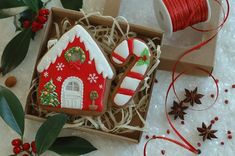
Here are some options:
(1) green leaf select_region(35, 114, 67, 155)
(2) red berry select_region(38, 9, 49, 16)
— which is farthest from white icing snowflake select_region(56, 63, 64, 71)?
(2) red berry select_region(38, 9, 49, 16)

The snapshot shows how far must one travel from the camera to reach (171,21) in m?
1.29

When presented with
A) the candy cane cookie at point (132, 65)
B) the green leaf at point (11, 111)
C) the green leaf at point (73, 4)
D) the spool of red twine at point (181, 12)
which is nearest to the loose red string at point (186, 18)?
the spool of red twine at point (181, 12)

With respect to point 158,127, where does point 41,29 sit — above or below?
above

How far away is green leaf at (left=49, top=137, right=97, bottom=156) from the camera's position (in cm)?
124

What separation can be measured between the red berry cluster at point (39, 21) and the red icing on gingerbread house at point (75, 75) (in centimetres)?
18

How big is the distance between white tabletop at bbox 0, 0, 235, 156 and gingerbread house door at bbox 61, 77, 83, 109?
15 cm

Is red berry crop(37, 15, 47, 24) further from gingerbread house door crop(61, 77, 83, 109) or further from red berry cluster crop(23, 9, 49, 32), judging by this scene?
gingerbread house door crop(61, 77, 83, 109)

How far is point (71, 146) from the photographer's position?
125 cm

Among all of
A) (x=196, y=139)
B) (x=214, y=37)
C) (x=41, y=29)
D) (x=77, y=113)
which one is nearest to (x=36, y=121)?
(x=77, y=113)

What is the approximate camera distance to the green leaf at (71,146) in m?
1.24

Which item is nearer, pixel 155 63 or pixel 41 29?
pixel 155 63

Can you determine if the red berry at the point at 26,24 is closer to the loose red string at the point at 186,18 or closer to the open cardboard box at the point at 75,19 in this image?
the open cardboard box at the point at 75,19

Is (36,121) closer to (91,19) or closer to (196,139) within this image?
(91,19)

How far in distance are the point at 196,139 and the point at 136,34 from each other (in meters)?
0.35
